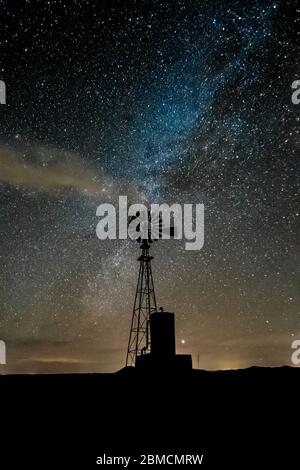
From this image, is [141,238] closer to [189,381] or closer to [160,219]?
[160,219]

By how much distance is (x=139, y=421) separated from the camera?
31.8ft

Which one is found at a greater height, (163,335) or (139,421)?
(163,335)

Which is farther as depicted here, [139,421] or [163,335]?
[163,335]

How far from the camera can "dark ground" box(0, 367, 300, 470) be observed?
921 centimetres

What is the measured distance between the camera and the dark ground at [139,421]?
Result: 363 inches

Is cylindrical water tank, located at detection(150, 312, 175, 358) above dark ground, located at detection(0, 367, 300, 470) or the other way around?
above

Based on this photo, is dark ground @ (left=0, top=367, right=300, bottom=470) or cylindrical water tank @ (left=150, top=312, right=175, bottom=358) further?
cylindrical water tank @ (left=150, top=312, right=175, bottom=358)
